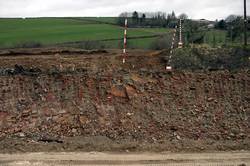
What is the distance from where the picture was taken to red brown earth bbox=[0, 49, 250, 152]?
1444 cm

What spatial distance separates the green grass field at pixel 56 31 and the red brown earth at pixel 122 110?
11.3m

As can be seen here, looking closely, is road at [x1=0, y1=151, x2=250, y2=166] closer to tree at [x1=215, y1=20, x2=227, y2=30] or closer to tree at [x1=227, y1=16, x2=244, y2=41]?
tree at [x1=227, y1=16, x2=244, y2=41]

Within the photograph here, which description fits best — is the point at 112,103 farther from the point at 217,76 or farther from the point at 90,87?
the point at 217,76

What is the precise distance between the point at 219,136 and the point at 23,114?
4.82 m

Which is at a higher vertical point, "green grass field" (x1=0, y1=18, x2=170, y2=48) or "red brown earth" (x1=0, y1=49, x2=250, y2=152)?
"green grass field" (x1=0, y1=18, x2=170, y2=48)

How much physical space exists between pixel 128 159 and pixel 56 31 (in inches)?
932

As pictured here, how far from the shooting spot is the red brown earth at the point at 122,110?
47.4 ft

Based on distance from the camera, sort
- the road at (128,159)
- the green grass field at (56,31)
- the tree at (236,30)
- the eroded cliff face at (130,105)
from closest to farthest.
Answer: the road at (128,159) < the eroded cliff face at (130,105) < the tree at (236,30) < the green grass field at (56,31)

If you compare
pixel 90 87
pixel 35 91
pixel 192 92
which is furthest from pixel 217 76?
pixel 35 91

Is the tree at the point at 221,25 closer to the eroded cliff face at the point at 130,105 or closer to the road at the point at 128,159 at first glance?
the eroded cliff face at the point at 130,105

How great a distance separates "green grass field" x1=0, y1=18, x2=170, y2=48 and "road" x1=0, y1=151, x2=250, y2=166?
45.8 feet

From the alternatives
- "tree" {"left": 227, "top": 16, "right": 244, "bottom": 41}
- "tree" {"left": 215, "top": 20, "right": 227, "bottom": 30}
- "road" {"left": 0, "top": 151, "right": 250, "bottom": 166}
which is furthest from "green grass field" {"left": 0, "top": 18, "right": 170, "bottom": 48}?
"road" {"left": 0, "top": 151, "right": 250, "bottom": 166}

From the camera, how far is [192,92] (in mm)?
15820

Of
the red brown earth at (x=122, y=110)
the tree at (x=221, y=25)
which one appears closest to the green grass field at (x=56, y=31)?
the tree at (x=221, y=25)
